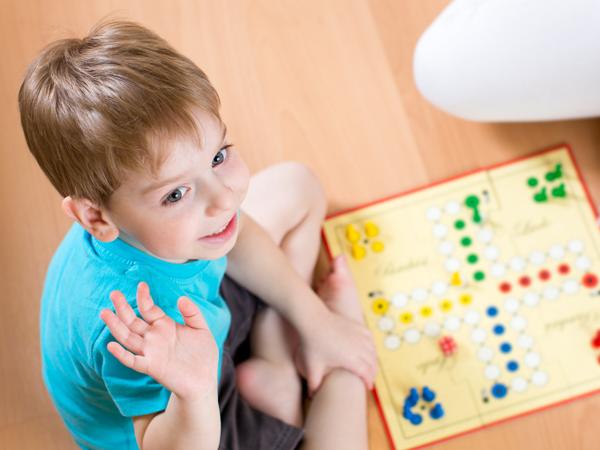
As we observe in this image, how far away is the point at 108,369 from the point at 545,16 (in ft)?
2.00

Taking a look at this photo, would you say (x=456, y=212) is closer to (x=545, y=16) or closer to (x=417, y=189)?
(x=417, y=189)

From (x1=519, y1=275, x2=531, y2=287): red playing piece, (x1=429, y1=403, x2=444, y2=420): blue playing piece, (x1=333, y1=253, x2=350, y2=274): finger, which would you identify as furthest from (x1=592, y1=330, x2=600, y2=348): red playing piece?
(x1=333, y1=253, x2=350, y2=274): finger

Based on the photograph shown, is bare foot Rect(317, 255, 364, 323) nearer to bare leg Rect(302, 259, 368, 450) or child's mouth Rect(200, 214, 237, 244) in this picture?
bare leg Rect(302, 259, 368, 450)

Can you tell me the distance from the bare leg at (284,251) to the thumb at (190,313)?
1.01 feet

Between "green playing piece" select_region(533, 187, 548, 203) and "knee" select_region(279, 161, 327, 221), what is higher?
"knee" select_region(279, 161, 327, 221)

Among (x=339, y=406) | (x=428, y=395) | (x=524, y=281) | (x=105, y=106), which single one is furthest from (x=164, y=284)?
(x=524, y=281)

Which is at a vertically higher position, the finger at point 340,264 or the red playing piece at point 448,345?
the finger at point 340,264

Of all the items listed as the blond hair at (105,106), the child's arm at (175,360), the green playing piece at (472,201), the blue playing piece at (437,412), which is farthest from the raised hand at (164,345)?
the green playing piece at (472,201)

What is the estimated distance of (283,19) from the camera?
116 centimetres

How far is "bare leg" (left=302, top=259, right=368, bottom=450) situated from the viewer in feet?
2.87

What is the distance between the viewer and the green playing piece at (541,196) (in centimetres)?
102

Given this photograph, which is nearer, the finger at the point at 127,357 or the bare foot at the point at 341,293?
the finger at the point at 127,357

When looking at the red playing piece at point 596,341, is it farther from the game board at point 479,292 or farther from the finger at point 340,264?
the finger at point 340,264

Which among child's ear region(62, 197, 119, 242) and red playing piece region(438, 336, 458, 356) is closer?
child's ear region(62, 197, 119, 242)
